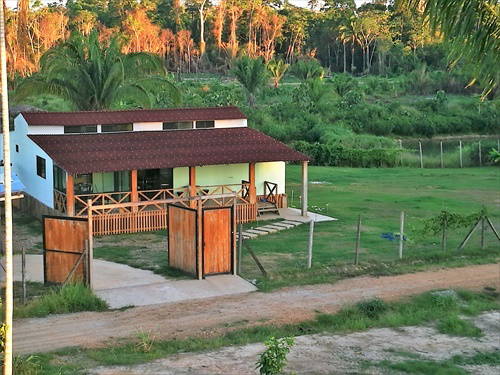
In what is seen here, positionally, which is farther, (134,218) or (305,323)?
(134,218)

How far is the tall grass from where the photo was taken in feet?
53.0

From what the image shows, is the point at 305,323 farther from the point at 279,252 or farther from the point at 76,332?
the point at 279,252

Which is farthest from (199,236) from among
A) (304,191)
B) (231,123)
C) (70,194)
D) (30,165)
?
(231,123)

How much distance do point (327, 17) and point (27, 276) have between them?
97.4 metres

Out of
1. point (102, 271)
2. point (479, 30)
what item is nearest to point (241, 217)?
point (102, 271)

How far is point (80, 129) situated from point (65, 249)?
10.6 meters

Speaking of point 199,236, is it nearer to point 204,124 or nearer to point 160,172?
point 160,172

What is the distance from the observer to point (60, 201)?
2630cm

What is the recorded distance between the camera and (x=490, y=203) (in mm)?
31078

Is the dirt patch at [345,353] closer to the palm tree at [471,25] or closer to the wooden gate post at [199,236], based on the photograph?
the wooden gate post at [199,236]

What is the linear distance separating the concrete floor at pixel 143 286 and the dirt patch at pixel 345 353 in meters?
3.60

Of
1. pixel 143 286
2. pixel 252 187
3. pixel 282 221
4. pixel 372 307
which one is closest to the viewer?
pixel 372 307

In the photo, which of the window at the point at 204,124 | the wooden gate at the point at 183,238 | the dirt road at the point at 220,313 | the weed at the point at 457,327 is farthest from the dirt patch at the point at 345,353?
the window at the point at 204,124

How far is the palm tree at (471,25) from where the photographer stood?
10.5 m
